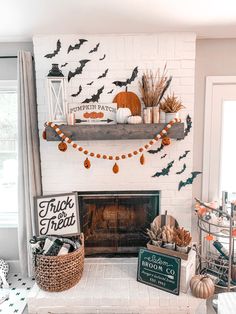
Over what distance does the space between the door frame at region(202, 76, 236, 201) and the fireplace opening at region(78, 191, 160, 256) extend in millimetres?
477

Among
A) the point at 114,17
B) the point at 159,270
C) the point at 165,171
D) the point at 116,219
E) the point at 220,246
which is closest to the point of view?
the point at 114,17

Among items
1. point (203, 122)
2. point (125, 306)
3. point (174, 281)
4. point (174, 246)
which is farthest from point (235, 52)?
point (125, 306)

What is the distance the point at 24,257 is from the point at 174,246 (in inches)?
57.0

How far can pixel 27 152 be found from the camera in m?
2.58

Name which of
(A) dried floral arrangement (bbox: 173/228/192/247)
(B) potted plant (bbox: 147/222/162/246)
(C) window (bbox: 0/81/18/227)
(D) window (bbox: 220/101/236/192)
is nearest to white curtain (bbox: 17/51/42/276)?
(C) window (bbox: 0/81/18/227)

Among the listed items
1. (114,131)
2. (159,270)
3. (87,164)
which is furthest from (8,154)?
(159,270)

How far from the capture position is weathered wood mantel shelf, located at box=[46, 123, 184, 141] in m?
2.36

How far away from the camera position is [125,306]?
223cm

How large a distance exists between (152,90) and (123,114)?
33 cm

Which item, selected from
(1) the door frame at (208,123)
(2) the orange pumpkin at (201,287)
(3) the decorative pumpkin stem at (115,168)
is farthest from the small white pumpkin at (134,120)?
(2) the orange pumpkin at (201,287)

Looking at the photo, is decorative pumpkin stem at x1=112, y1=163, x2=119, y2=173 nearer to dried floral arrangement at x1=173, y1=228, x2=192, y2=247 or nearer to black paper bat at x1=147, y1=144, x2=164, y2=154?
black paper bat at x1=147, y1=144, x2=164, y2=154

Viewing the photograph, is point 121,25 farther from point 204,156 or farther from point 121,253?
point 121,253

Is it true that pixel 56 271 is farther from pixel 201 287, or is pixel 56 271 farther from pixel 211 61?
pixel 211 61

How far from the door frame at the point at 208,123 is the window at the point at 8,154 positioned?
1.83 metres
